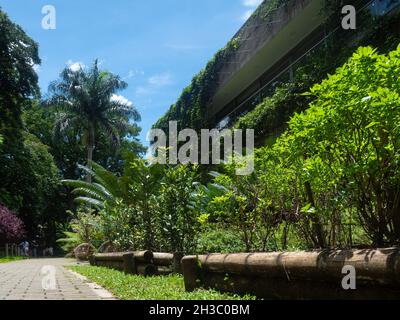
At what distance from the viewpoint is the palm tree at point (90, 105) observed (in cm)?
3562

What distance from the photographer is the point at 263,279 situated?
5.00 m

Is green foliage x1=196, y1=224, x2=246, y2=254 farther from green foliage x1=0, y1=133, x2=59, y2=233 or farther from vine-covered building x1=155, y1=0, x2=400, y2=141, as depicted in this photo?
green foliage x1=0, y1=133, x2=59, y2=233

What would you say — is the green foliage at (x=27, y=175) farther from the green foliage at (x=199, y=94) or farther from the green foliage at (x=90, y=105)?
the green foliage at (x=199, y=94)

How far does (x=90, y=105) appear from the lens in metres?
36.3

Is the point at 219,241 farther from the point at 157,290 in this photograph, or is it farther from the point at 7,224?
the point at 7,224

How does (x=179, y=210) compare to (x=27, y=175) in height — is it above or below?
below

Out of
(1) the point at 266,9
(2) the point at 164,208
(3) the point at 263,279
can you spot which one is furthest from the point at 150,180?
(1) the point at 266,9

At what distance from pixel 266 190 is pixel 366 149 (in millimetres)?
2550

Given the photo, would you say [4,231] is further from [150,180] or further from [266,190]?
[266,190]

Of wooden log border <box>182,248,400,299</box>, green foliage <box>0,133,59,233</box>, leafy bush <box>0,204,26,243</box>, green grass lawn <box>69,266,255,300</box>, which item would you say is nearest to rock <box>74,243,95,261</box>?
leafy bush <box>0,204,26,243</box>

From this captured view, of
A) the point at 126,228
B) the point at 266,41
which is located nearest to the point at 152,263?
the point at 126,228

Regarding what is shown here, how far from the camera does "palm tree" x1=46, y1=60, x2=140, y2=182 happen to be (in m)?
35.6
